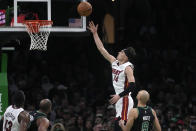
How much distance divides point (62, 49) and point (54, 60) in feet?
2.07

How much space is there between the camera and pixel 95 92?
1644 cm

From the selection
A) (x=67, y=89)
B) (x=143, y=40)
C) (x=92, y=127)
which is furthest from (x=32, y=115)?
(x=143, y=40)

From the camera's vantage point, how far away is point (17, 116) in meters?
8.90

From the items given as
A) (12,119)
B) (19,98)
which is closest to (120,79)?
(19,98)

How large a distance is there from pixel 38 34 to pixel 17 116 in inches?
92.2

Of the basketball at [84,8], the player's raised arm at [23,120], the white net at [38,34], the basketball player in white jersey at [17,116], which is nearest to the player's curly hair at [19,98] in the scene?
the basketball player in white jersey at [17,116]

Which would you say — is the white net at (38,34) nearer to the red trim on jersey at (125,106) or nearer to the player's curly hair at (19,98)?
the player's curly hair at (19,98)

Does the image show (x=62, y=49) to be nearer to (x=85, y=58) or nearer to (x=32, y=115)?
(x=85, y=58)

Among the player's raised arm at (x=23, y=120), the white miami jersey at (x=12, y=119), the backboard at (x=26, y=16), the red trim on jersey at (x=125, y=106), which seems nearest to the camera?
the player's raised arm at (x=23, y=120)

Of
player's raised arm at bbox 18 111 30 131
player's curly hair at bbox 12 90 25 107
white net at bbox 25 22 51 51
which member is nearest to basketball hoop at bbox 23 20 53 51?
white net at bbox 25 22 51 51

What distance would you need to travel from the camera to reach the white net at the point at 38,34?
418 inches

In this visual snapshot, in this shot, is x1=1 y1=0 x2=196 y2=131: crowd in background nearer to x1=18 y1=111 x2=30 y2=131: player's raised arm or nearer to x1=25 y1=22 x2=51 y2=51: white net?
x1=25 y1=22 x2=51 y2=51: white net

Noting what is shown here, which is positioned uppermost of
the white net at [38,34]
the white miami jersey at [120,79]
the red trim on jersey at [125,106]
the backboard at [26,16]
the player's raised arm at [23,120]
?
the backboard at [26,16]

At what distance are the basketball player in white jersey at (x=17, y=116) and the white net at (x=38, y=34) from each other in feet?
6.11
